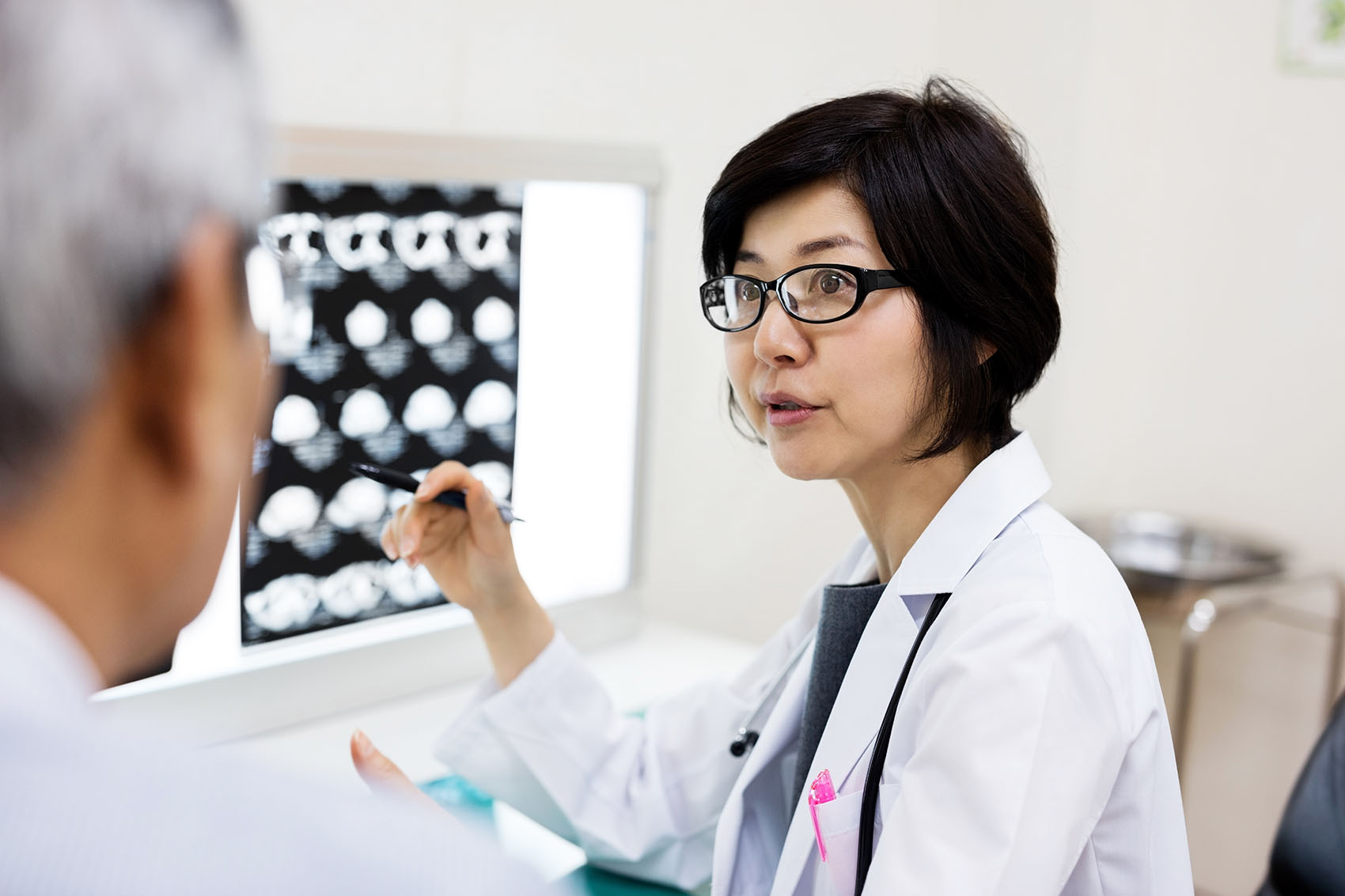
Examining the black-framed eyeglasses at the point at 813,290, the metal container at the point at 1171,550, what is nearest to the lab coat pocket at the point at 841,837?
the black-framed eyeglasses at the point at 813,290

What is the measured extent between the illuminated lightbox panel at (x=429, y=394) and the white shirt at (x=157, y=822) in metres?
0.95

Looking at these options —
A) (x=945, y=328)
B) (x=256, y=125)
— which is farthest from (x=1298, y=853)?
(x=256, y=125)

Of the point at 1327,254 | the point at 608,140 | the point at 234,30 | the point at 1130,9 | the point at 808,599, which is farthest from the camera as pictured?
the point at 1130,9

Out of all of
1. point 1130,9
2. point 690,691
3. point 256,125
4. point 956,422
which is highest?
point 1130,9

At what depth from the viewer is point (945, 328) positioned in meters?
1.10

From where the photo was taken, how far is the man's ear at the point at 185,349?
0.39 metres

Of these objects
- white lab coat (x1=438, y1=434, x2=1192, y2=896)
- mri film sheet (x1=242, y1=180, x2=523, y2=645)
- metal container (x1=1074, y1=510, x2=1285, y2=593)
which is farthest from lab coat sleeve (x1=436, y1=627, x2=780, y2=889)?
metal container (x1=1074, y1=510, x2=1285, y2=593)

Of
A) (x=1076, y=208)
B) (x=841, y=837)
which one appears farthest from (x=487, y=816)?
(x=1076, y=208)

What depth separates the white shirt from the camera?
12.7 inches

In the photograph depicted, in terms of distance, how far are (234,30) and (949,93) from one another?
87cm

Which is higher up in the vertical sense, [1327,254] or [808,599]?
[1327,254]

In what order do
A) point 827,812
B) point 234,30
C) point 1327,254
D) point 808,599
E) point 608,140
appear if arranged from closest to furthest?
point 234,30
point 827,812
point 808,599
point 608,140
point 1327,254

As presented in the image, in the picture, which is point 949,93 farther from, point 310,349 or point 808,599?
point 310,349

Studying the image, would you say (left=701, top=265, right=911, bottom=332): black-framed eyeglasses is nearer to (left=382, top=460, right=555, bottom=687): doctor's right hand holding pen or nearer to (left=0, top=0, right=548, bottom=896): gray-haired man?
(left=382, top=460, right=555, bottom=687): doctor's right hand holding pen
